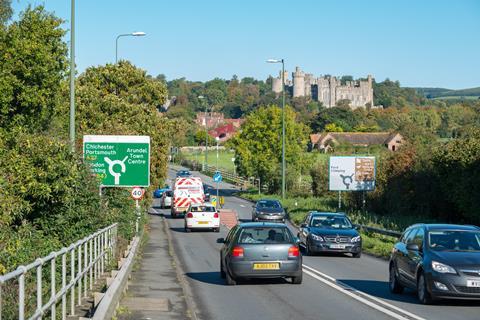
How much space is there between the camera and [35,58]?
3039cm

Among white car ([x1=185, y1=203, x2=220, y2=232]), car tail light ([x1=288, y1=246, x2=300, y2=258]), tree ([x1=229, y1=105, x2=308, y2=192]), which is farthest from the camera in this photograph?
tree ([x1=229, y1=105, x2=308, y2=192])

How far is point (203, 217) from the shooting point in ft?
154

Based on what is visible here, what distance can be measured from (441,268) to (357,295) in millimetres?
2664

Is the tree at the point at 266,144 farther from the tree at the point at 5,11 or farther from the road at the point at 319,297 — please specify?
the road at the point at 319,297

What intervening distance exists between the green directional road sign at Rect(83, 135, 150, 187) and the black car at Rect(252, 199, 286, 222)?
65.6 feet

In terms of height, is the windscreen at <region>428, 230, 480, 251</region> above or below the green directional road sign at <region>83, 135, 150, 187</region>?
below

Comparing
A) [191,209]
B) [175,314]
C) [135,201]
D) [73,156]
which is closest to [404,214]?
[191,209]

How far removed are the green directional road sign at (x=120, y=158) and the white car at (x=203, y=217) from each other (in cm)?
1603

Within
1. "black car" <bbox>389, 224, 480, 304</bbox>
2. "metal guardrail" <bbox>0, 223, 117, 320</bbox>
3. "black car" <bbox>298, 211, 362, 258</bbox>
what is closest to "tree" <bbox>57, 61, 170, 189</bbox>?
"black car" <bbox>298, 211, 362, 258</bbox>

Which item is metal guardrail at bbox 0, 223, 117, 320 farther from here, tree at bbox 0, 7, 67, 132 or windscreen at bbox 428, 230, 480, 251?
tree at bbox 0, 7, 67, 132

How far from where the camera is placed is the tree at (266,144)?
9200 cm

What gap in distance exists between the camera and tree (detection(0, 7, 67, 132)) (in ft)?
97.0

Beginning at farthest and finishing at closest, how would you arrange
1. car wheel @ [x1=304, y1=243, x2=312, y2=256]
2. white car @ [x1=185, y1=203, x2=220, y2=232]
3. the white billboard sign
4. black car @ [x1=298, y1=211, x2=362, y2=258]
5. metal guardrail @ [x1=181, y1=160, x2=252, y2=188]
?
metal guardrail @ [x1=181, y1=160, x2=252, y2=188], the white billboard sign, white car @ [x1=185, y1=203, x2=220, y2=232], car wheel @ [x1=304, y1=243, x2=312, y2=256], black car @ [x1=298, y1=211, x2=362, y2=258]

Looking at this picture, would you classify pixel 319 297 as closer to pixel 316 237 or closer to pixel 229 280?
pixel 229 280
